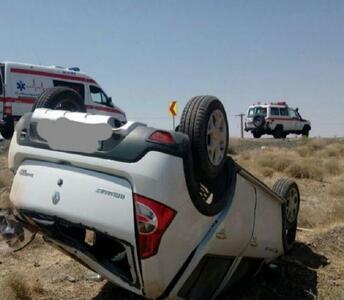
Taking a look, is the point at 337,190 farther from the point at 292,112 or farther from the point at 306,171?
the point at 292,112

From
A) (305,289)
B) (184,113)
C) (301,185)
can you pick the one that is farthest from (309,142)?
(184,113)

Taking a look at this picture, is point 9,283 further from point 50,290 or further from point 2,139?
point 2,139

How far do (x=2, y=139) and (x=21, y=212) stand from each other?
64.7ft

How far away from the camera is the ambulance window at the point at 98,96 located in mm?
25188

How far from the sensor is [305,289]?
502cm

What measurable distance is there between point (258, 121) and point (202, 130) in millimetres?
30524

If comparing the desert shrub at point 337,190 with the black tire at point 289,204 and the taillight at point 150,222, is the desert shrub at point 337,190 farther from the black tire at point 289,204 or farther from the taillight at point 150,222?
the taillight at point 150,222

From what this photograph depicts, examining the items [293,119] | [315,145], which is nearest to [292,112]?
[293,119]

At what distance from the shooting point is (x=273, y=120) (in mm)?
33812

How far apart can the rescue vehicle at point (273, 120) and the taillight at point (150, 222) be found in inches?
1209

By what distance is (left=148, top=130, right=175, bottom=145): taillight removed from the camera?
3299mm

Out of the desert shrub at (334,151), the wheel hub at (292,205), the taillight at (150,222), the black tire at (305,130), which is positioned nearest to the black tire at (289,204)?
the wheel hub at (292,205)

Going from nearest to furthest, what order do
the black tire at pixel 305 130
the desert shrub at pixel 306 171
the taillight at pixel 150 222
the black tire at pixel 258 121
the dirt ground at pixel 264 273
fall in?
Result: the taillight at pixel 150 222, the dirt ground at pixel 264 273, the desert shrub at pixel 306 171, the black tire at pixel 258 121, the black tire at pixel 305 130

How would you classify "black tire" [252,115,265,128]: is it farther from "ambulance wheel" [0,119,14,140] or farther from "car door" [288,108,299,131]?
"ambulance wheel" [0,119,14,140]
